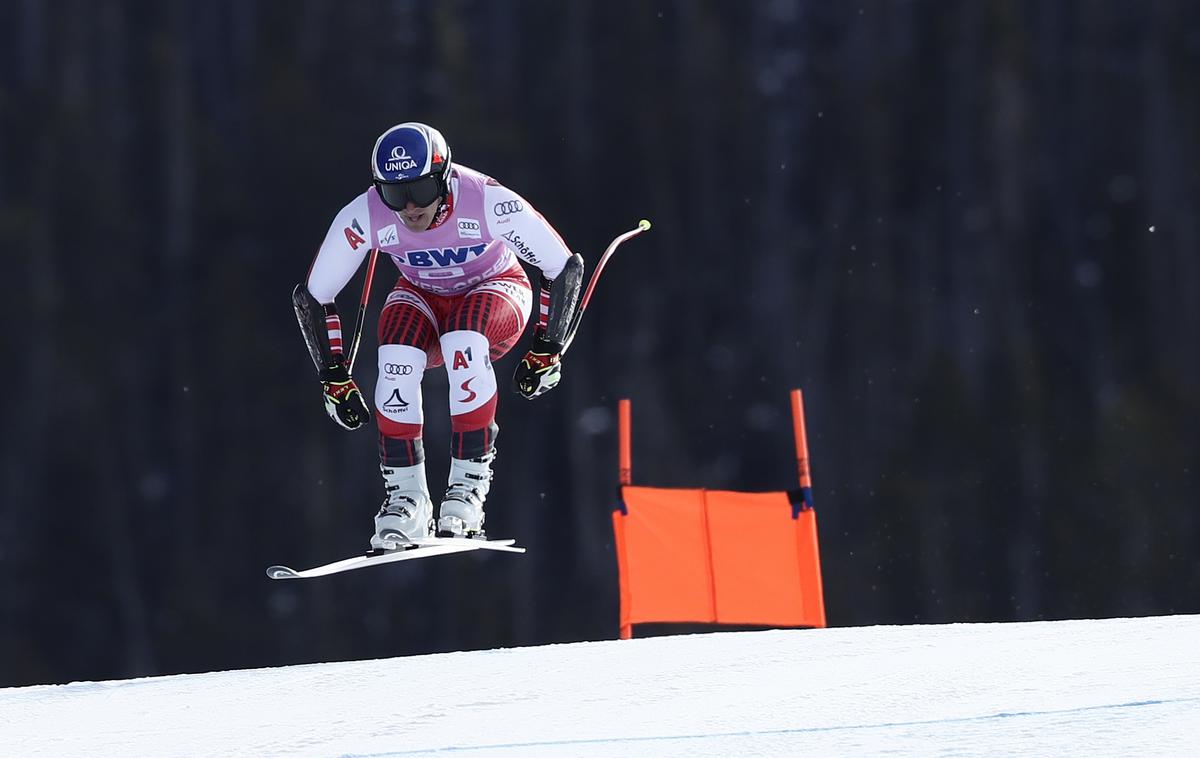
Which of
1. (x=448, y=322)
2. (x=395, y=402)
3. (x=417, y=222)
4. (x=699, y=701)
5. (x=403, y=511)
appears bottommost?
(x=699, y=701)

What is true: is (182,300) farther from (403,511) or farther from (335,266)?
(403,511)

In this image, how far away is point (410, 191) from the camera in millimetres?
4930

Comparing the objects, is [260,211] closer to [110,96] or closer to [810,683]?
[110,96]

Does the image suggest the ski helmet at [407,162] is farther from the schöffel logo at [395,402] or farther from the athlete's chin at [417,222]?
the schöffel logo at [395,402]

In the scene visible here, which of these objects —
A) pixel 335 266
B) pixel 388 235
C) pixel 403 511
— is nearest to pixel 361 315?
pixel 335 266

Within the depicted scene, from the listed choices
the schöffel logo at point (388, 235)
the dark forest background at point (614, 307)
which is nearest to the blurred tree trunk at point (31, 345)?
the dark forest background at point (614, 307)

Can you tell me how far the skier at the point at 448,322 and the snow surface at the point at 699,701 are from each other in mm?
594

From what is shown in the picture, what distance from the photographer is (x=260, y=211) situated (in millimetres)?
8602

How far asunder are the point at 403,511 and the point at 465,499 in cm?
21

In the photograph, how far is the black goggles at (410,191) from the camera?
4.91 metres

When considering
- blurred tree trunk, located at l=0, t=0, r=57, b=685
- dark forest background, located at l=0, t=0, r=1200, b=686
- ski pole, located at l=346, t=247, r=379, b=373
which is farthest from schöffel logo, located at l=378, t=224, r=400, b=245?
blurred tree trunk, located at l=0, t=0, r=57, b=685

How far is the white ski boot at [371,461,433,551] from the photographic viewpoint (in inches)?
196

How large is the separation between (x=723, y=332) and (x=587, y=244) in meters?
0.92

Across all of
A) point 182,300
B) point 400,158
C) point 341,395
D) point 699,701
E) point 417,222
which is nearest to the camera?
point 699,701
